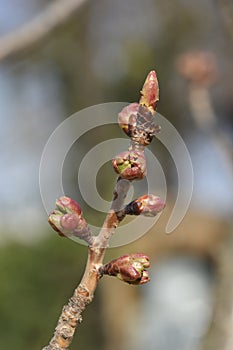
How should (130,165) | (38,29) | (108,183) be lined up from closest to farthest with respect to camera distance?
(130,165) → (38,29) → (108,183)

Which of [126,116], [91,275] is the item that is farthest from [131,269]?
[126,116]

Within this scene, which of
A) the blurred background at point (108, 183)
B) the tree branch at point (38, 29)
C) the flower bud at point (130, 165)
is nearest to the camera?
the flower bud at point (130, 165)

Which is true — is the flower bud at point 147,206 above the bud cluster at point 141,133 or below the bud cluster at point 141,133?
below

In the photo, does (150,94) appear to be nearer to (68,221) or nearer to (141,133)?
(141,133)

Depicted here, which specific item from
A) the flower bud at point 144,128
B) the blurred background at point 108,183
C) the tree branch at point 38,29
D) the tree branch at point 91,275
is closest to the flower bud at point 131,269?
the tree branch at point 91,275

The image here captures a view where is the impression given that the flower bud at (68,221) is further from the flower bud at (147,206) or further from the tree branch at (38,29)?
the tree branch at (38,29)

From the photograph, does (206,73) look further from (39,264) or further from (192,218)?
(192,218)

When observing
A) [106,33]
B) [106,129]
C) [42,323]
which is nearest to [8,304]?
[42,323]
